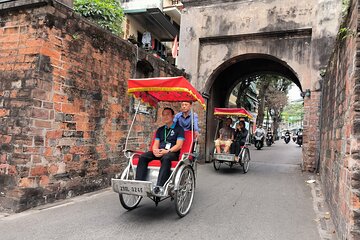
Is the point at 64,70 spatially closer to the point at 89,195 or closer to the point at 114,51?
the point at 114,51

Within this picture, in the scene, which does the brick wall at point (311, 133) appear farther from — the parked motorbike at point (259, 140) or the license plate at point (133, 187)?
the parked motorbike at point (259, 140)

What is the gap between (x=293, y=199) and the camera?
6.26 meters

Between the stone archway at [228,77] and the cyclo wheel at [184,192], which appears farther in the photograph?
the stone archway at [228,77]

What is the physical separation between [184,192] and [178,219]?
42 cm

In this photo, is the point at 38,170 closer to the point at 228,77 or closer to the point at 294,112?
the point at 228,77

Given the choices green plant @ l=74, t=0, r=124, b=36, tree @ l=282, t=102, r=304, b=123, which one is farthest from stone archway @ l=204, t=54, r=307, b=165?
tree @ l=282, t=102, r=304, b=123

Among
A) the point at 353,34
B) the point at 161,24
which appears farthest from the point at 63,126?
the point at 161,24

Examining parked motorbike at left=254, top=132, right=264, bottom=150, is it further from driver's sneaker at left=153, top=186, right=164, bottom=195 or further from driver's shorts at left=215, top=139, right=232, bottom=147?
driver's sneaker at left=153, top=186, right=164, bottom=195

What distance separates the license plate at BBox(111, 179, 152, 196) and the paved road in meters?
0.47

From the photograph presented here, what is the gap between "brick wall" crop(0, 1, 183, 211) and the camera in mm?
4883

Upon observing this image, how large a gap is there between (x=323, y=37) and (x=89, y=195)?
867cm

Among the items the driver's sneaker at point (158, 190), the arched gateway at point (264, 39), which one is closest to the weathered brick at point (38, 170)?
the driver's sneaker at point (158, 190)

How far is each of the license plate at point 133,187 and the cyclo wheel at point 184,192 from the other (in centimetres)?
45

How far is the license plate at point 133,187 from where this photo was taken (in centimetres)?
421
